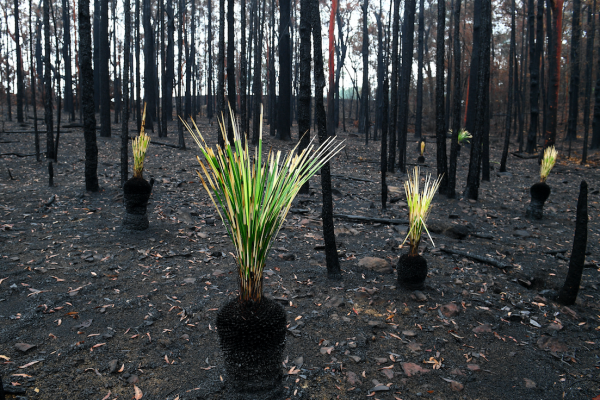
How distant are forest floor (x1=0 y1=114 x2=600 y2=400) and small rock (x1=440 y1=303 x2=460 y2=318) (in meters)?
0.01

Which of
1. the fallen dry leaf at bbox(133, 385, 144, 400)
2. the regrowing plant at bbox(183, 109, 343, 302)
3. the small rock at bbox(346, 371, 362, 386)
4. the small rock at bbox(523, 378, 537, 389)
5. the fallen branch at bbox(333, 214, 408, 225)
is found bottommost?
the small rock at bbox(523, 378, 537, 389)

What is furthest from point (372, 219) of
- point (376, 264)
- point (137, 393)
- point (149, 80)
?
Result: point (149, 80)

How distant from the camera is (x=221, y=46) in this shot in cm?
1001

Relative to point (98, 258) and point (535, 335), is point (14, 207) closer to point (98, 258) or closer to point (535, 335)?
point (98, 258)

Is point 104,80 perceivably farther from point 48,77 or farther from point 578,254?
point 578,254

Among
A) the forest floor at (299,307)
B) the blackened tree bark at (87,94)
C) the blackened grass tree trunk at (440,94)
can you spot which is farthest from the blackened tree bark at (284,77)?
the blackened tree bark at (87,94)

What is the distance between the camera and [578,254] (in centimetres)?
376

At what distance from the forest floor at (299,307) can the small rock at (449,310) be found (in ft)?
0.04

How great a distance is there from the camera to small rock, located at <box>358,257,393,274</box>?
4518mm

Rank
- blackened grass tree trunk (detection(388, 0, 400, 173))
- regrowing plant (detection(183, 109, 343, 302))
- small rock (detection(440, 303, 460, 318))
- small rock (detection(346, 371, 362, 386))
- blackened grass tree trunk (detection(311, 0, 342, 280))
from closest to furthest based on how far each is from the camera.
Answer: regrowing plant (detection(183, 109, 343, 302)) < small rock (detection(346, 371, 362, 386)) < small rock (detection(440, 303, 460, 318)) < blackened grass tree trunk (detection(311, 0, 342, 280)) < blackened grass tree trunk (detection(388, 0, 400, 173))

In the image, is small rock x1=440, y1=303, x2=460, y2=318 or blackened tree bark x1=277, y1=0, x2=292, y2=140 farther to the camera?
blackened tree bark x1=277, y1=0, x2=292, y2=140

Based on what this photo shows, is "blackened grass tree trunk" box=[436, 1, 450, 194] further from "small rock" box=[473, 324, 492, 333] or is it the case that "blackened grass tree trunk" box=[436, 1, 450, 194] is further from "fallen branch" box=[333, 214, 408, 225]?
"small rock" box=[473, 324, 492, 333]

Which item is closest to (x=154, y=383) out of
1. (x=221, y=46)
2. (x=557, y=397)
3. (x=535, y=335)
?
(x=557, y=397)

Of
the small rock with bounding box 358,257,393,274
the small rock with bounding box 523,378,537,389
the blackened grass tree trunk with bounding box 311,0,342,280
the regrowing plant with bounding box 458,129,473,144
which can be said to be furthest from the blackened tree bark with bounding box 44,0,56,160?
the regrowing plant with bounding box 458,129,473,144
